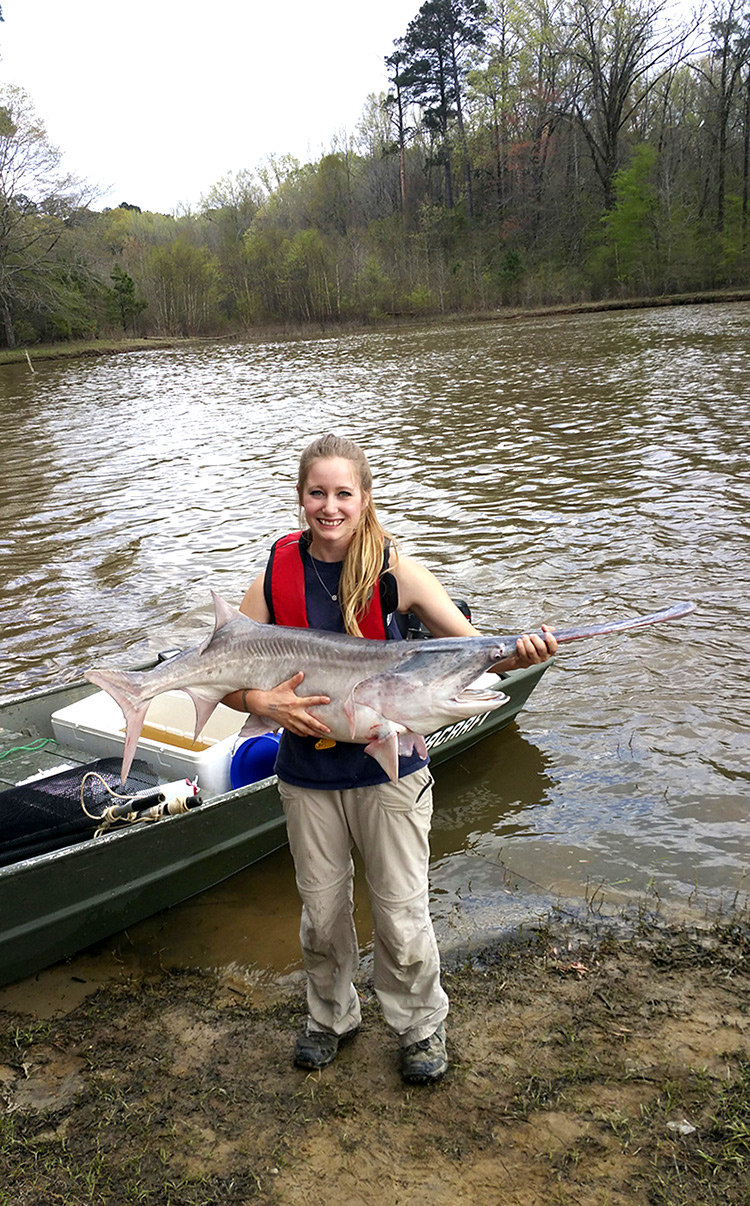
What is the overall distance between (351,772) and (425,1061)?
51.9 inches

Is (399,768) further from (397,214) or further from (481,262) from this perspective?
(397,214)

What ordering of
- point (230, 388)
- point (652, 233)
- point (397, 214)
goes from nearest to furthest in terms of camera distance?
point (230, 388) → point (652, 233) → point (397, 214)

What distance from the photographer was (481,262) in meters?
68.0

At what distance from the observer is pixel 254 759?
524 cm

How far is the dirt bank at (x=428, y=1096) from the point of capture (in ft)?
10.1

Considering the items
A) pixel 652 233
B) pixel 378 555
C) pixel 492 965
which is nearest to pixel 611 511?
pixel 492 965

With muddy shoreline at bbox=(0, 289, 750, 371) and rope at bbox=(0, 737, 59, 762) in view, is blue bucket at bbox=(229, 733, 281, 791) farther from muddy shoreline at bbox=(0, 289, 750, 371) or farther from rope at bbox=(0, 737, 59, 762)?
muddy shoreline at bbox=(0, 289, 750, 371)

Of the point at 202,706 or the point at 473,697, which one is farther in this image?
the point at 202,706

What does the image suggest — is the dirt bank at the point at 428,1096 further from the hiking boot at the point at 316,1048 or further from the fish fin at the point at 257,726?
Answer: the fish fin at the point at 257,726

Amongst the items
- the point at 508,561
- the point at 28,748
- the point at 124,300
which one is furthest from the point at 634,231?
the point at 28,748

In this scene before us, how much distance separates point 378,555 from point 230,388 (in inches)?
1187

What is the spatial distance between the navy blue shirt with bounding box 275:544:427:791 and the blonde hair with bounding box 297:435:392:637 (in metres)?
0.08

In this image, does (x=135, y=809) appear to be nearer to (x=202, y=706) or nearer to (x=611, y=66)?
(x=202, y=706)

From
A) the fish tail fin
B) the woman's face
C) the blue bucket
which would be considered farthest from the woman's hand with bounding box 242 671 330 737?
the blue bucket
